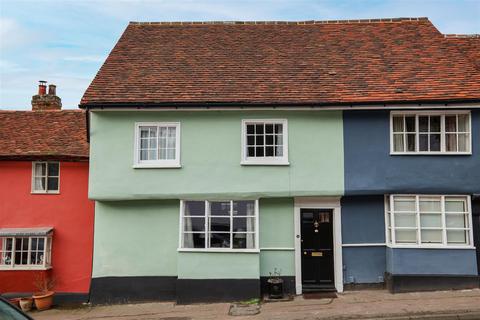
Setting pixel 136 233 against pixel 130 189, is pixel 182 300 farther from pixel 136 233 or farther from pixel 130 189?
pixel 130 189

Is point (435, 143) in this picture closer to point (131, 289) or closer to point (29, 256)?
point (131, 289)

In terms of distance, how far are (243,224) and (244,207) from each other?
491 mm

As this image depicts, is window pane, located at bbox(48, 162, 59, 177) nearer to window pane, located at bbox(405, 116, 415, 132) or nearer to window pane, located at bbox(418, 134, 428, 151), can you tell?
window pane, located at bbox(405, 116, 415, 132)

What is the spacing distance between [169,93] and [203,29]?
15.8 feet

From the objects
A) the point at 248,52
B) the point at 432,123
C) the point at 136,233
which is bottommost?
the point at 136,233

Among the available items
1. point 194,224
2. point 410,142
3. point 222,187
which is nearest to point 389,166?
point 410,142

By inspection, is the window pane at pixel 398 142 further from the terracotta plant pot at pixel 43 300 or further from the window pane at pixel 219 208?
the terracotta plant pot at pixel 43 300

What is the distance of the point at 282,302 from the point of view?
38.1 ft

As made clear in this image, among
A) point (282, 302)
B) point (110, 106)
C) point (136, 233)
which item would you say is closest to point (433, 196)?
point (282, 302)

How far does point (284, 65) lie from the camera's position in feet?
46.5

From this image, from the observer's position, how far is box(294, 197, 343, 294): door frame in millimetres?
12422

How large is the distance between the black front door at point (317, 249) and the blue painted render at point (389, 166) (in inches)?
48.2

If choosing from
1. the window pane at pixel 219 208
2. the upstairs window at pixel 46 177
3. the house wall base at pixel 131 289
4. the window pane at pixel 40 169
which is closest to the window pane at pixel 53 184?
the upstairs window at pixel 46 177

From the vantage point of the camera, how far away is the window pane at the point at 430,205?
12227mm
